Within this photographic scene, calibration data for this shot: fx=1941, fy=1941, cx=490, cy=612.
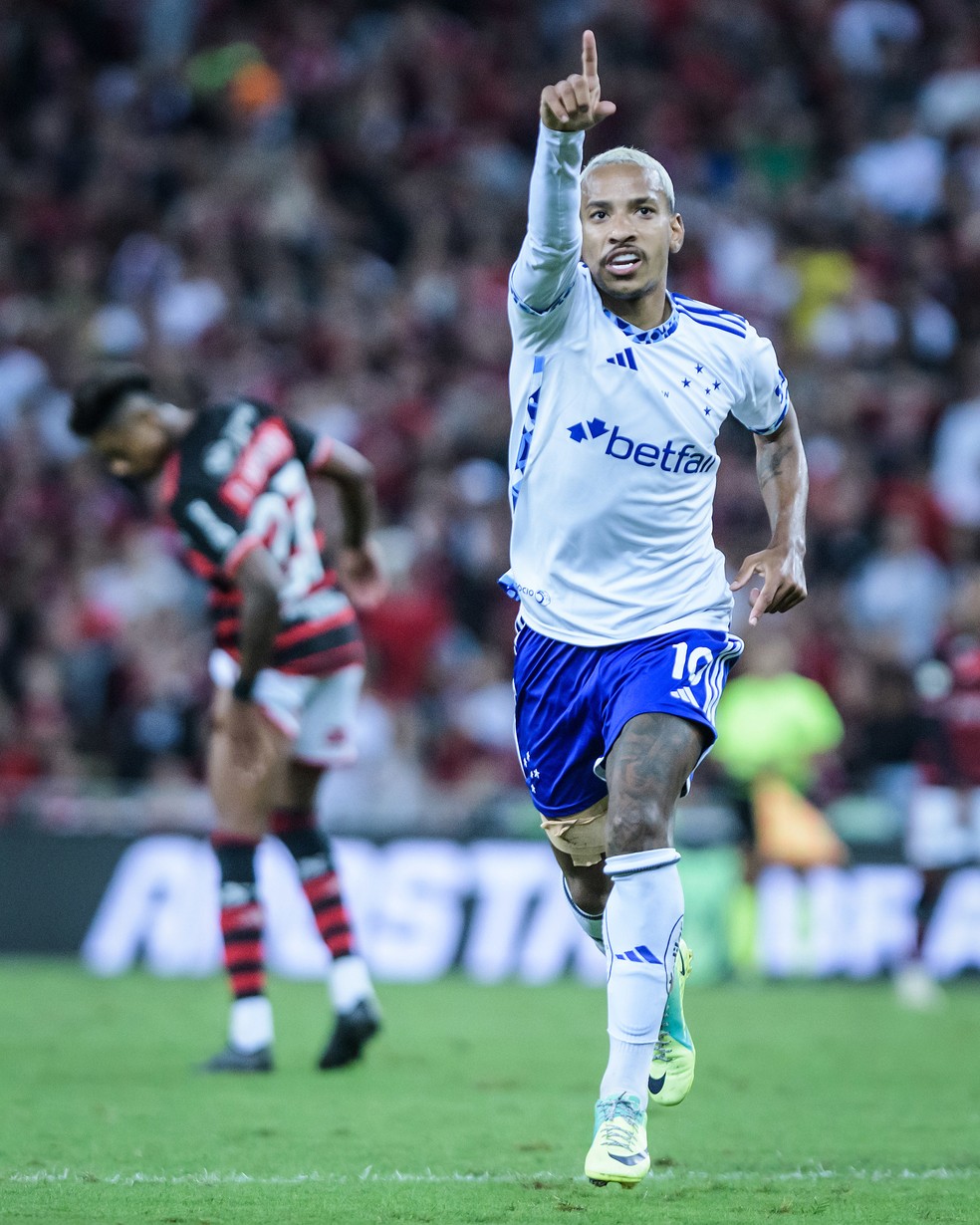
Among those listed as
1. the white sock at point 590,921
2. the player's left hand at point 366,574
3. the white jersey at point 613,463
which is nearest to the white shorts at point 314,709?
the player's left hand at point 366,574

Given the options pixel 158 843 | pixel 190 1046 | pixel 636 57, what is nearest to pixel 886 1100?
pixel 190 1046

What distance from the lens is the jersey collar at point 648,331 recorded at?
509 centimetres

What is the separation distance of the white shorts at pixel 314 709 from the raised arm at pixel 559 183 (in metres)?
2.85

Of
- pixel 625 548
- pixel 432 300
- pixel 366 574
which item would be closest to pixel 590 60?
pixel 625 548

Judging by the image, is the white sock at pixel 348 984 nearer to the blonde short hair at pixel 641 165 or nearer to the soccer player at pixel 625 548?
the soccer player at pixel 625 548

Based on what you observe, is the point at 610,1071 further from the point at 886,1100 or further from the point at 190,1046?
the point at 190,1046

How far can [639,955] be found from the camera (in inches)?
186

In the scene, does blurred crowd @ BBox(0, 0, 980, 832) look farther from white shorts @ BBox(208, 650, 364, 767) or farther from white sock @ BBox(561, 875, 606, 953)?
white sock @ BBox(561, 875, 606, 953)

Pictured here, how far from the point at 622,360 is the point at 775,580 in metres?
0.69

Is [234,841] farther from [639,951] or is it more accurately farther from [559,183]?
[559,183]

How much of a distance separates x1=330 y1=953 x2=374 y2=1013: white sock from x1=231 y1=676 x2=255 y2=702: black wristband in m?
1.16

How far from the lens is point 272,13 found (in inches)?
747

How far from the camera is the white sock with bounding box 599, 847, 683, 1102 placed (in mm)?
4652

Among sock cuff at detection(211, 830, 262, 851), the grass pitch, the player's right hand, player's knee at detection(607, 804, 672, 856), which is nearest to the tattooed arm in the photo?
player's knee at detection(607, 804, 672, 856)
